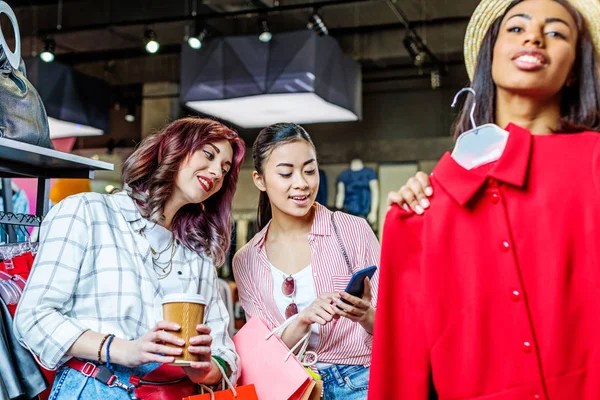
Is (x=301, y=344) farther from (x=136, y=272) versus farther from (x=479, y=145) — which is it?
(x=479, y=145)

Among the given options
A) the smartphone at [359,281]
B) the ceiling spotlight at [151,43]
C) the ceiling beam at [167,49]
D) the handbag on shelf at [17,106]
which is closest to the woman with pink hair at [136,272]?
the handbag on shelf at [17,106]

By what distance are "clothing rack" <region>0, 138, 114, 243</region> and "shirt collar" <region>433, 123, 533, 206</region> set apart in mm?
1330

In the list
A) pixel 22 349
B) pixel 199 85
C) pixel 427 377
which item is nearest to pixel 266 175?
pixel 22 349

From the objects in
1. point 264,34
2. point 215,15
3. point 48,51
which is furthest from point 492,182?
point 48,51

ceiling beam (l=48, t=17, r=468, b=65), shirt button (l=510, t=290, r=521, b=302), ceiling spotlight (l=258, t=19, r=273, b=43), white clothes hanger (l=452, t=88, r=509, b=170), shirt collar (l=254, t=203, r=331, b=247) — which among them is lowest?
shirt button (l=510, t=290, r=521, b=302)

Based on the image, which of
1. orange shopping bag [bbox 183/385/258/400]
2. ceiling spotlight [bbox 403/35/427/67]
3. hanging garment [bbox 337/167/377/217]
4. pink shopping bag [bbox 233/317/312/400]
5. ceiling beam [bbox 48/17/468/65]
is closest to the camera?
orange shopping bag [bbox 183/385/258/400]

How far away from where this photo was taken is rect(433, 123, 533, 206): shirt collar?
62.4 inches

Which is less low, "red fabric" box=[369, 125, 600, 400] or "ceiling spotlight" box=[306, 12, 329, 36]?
"ceiling spotlight" box=[306, 12, 329, 36]

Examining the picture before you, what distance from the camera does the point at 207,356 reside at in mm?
1950

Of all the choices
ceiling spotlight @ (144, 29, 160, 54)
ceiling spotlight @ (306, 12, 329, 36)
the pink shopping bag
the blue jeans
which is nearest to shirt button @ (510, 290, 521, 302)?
the pink shopping bag

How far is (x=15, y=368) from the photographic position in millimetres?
2137

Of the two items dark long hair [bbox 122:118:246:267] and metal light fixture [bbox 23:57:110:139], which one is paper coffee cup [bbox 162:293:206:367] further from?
metal light fixture [bbox 23:57:110:139]

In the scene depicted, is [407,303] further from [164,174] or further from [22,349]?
[22,349]

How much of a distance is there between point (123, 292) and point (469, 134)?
114 cm
